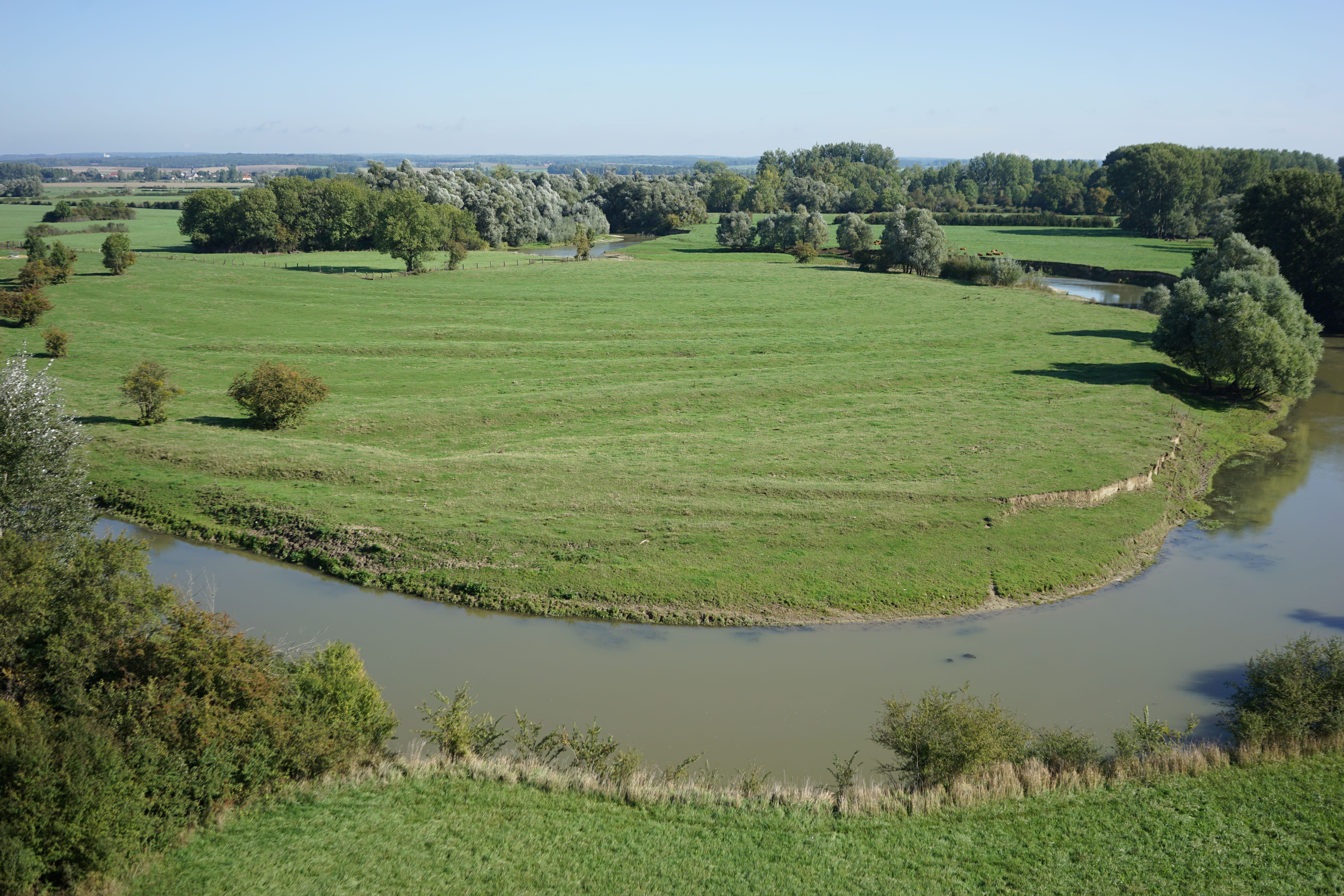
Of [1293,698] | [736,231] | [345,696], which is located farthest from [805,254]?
[345,696]

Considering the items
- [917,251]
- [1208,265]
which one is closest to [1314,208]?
[1208,265]

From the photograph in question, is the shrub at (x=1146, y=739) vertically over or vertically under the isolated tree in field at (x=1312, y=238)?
under

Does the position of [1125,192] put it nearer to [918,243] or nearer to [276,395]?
[918,243]

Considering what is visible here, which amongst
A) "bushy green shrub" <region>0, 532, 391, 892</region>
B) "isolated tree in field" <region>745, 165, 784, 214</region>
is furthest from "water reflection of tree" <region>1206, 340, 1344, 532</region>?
"isolated tree in field" <region>745, 165, 784, 214</region>

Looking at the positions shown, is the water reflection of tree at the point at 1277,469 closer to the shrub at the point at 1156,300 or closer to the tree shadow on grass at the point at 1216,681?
the tree shadow on grass at the point at 1216,681

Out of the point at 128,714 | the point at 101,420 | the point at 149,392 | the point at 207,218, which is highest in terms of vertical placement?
the point at 207,218

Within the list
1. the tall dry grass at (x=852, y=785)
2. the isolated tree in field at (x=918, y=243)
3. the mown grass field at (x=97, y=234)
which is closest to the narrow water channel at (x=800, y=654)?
the tall dry grass at (x=852, y=785)
